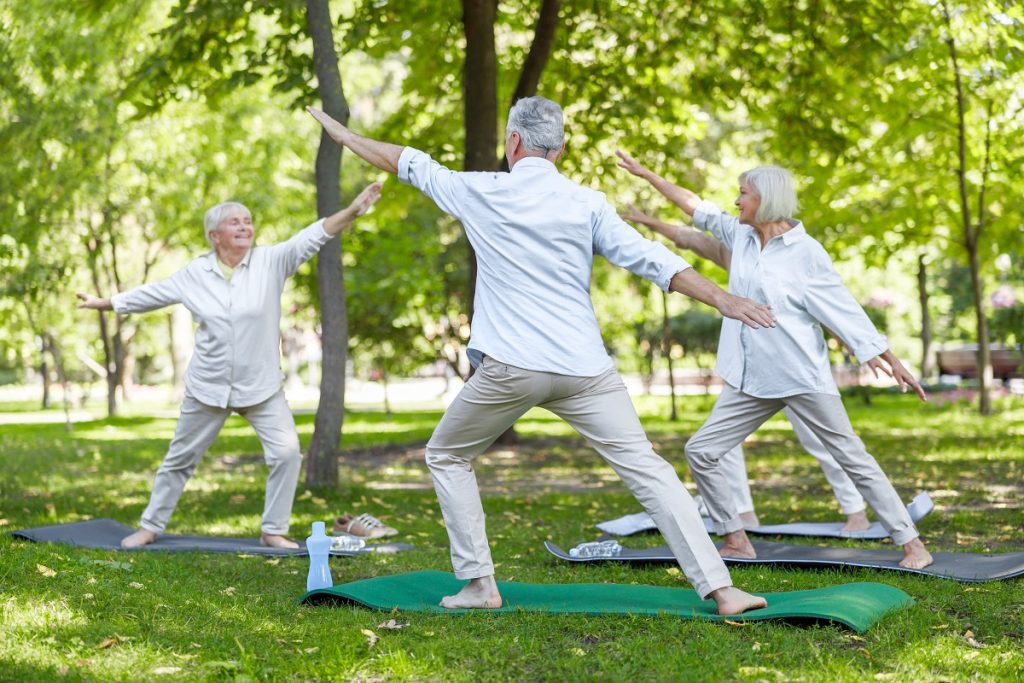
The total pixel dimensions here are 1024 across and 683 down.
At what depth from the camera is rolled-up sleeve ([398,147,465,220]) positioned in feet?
16.2

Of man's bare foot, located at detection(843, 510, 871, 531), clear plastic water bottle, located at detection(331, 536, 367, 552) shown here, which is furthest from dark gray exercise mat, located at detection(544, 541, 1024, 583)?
clear plastic water bottle, located at detection(331, 536, 367, 552)

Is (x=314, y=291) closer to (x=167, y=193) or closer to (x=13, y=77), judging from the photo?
(x=167, y=193)

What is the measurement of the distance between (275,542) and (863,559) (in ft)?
12.2

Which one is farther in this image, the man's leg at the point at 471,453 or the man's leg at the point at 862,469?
the man's leg at the point at 862,469

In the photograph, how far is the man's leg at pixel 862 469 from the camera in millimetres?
5949

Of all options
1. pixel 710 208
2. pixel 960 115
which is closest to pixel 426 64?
pixel 960 115

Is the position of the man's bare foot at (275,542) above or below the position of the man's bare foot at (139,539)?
below

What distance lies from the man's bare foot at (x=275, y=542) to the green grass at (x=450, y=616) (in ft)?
1.37

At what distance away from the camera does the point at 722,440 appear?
6250mm

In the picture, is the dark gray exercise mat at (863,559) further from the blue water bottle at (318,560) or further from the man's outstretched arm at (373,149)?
the man's outstretched arm at (373,149)

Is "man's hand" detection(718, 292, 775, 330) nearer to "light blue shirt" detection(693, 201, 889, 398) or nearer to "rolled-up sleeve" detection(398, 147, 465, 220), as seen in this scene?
"rolled-up sleeve" detection(398, 147, 465, 220)

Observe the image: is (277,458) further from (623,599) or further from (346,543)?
(623,599)

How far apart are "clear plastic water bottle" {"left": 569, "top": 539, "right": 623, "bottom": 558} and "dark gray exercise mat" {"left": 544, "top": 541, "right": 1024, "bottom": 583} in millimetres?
38

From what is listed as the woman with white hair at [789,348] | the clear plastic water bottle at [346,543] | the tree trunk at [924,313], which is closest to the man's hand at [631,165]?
the woman with white hair at [789,348]
